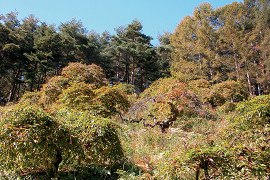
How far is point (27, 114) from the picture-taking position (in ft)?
7.18

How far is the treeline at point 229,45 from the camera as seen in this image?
45.8 ft

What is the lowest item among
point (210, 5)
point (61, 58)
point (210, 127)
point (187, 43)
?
point (210, 127)

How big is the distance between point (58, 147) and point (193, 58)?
18.9 meters

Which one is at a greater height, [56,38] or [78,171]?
[56,38]

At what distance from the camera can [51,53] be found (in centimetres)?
1553

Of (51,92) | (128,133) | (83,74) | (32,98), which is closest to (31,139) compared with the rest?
(128,133)

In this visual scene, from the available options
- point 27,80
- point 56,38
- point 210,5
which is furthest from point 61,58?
point 210,5

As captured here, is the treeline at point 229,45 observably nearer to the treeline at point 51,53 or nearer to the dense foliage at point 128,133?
the treeline at point 51,53

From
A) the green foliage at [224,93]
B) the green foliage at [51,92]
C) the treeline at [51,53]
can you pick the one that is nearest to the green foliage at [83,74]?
the green foliage at [51,92]

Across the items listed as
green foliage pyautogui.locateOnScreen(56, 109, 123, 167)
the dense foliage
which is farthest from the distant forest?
green foliage pyautogui.locateOnScreen(56, 109, 123, 167)

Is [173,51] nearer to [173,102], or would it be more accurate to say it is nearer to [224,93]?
[224,93]

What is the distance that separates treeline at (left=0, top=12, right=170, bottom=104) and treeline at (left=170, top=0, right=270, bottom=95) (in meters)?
3.67

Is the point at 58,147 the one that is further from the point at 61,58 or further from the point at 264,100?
the point at 61,58

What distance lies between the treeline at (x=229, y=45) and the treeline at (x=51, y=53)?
367 centimetres
